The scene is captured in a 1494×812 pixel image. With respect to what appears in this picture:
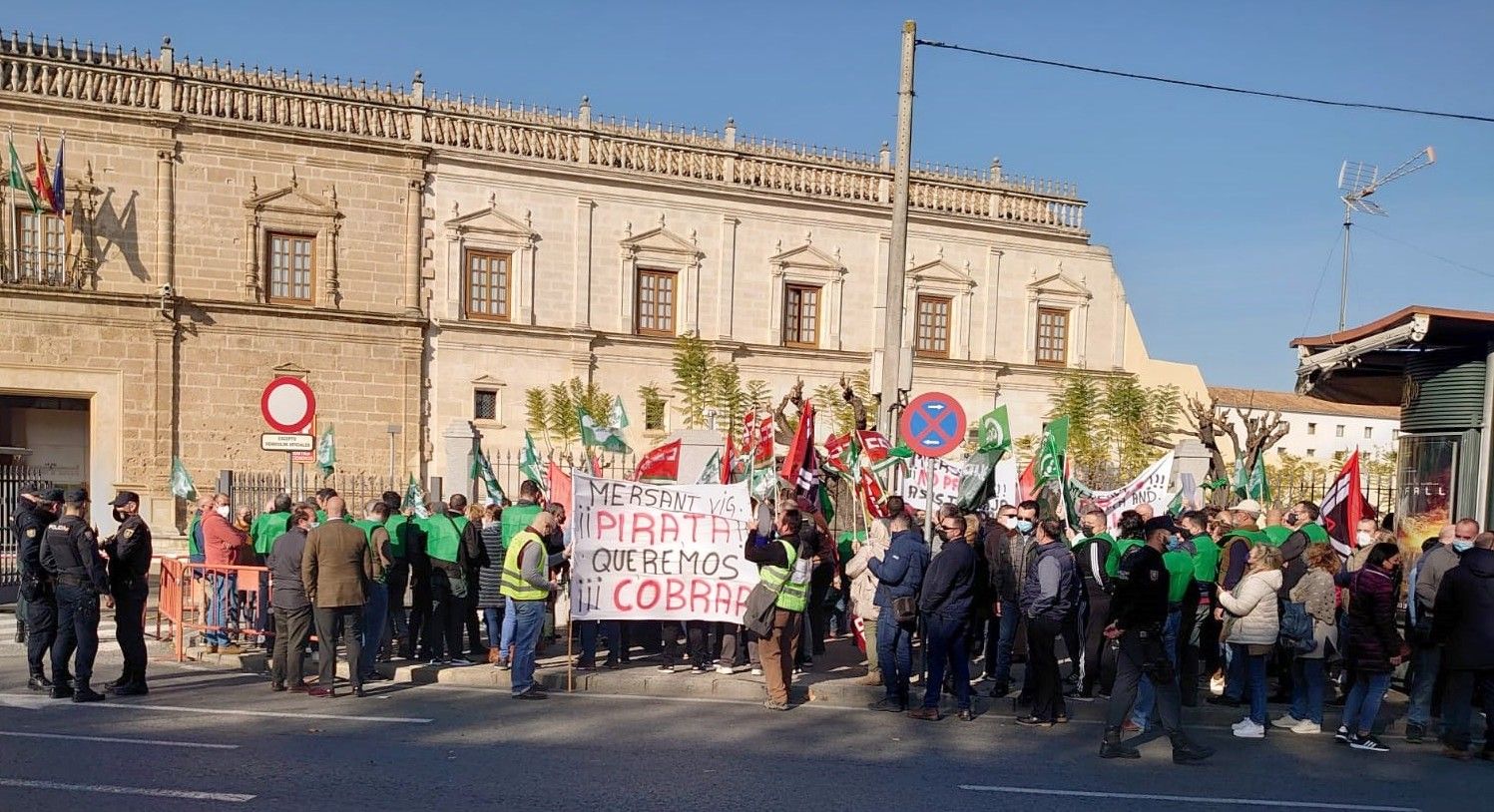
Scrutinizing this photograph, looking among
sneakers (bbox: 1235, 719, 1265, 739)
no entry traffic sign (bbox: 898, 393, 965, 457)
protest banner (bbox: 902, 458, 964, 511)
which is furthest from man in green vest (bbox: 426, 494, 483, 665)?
sneakers (bbox: 1235, 719, 1265, 739)

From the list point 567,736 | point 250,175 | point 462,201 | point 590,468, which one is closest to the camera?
point 567,736

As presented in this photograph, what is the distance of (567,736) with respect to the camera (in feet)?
33.6

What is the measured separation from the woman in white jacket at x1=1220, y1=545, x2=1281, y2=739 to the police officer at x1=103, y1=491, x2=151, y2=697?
385 inches

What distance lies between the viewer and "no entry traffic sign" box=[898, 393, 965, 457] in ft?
43.9

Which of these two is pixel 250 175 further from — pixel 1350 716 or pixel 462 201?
pixel 1350 716

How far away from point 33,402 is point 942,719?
26.5 meters

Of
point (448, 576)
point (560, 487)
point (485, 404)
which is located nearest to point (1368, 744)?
point (448, 576)

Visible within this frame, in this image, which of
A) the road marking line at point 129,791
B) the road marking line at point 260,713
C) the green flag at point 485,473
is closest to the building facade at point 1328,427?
the green flag at point 485,473

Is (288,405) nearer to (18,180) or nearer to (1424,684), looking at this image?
(1424,684)

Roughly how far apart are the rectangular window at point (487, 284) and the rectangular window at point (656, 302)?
150 inches

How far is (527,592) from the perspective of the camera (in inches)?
469

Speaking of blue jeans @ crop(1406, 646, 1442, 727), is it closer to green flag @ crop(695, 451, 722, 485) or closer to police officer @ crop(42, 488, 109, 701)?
green flag @ crop(695, 451, 722, 485)

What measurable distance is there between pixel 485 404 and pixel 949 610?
24090mm

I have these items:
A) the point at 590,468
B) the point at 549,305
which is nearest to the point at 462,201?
the point at 549,305
